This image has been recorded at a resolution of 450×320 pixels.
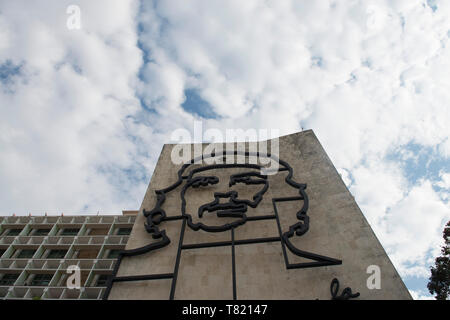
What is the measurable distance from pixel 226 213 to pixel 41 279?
20.0 metres

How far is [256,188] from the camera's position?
47.2 ft

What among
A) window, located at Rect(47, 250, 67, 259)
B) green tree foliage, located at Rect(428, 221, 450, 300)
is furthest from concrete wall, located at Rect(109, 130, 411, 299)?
window, located at Rect(47, 250, 67, 259)

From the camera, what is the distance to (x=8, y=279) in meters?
22.9

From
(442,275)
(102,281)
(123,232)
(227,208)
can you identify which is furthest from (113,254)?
(442,275)

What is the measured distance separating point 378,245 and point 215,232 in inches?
260

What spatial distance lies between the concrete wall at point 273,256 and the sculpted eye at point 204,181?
0.48 m

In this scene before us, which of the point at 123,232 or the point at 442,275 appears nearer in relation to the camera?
the point at 442,275

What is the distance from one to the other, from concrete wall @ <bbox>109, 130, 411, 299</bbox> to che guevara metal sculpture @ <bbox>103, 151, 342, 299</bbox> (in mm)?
315

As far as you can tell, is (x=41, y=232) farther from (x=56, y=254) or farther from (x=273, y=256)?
(x=273, y=256)

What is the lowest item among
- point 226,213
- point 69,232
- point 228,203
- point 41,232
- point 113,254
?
point 226,213

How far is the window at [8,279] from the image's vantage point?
22.5 meters

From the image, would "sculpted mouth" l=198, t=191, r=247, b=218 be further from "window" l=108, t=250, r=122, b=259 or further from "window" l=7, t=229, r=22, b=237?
"window" l=7, t=229, r=22, b=237

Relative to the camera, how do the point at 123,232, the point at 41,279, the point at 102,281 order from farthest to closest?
the point at 123,232, the point at 41,279, the point at 102,281
